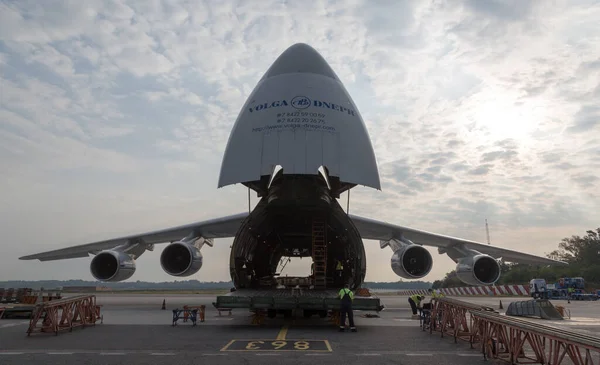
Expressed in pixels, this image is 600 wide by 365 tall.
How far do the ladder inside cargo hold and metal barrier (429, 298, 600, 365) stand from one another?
157 inches

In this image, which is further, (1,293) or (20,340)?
(1,293)

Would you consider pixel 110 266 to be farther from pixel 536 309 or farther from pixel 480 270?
pixel 536 309

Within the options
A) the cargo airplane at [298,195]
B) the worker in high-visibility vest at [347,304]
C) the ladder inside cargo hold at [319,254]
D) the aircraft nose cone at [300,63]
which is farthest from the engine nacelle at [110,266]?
the worker in high-visibility vest at [347,304]

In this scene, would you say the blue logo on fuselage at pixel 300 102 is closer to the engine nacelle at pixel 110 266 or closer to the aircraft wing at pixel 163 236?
the aircraft wing at pixel 163 236

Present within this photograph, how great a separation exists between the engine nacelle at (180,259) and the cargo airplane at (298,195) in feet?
0.11

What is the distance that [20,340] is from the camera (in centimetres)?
840

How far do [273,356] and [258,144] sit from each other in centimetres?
587

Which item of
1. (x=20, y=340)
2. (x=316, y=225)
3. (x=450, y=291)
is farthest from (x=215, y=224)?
(x=450, y=291)

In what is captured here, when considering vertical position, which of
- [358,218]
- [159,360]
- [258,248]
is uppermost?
[358,218]

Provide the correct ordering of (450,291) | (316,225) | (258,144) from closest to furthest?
(258,144) → (316,225) → (450,291)

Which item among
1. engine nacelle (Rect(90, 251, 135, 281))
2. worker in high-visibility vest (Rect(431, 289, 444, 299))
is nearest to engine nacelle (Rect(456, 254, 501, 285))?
worker in high-visibility vest (Rect(431, 289, 444, 299))

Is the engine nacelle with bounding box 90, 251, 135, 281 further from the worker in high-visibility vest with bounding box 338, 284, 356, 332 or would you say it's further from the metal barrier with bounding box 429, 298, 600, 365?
the metal barrier with bounding box 429, 298, 600, 365

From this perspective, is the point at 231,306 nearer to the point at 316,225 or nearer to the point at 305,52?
the point at 316,225

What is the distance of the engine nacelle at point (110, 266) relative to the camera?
1484 cm
